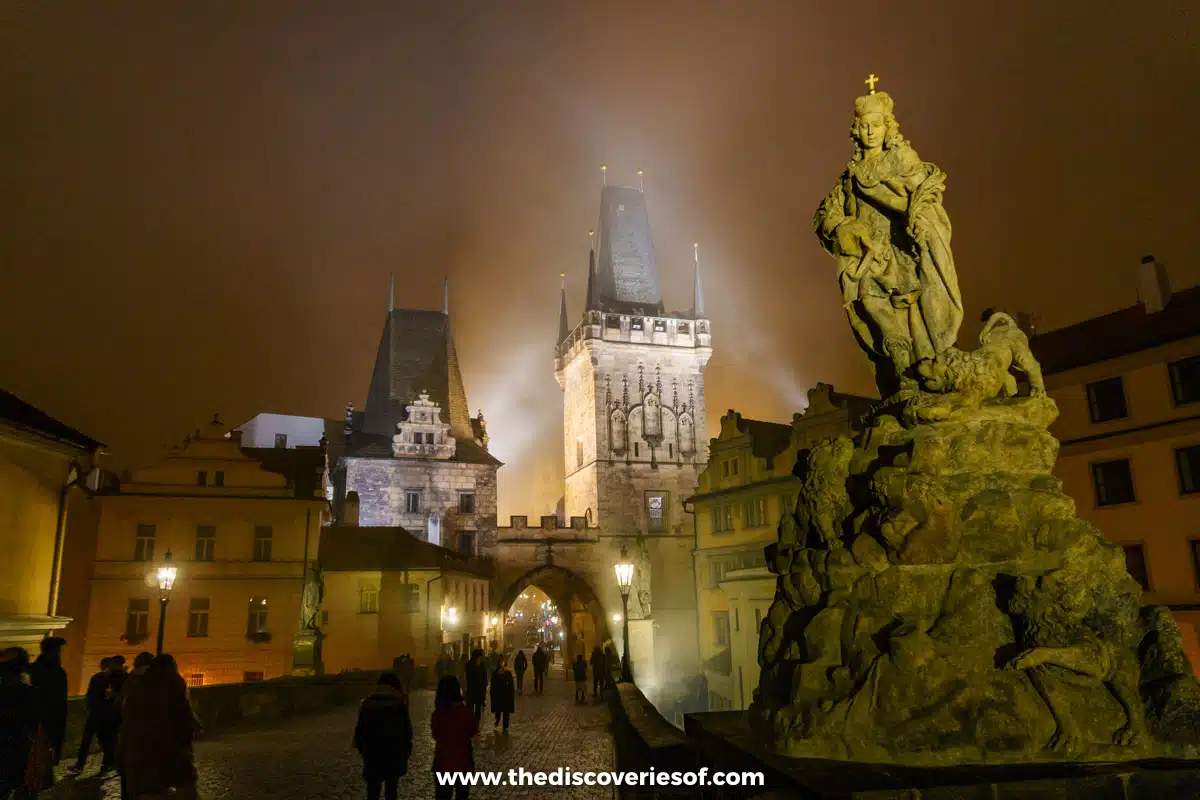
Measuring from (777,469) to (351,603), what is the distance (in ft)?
55.4

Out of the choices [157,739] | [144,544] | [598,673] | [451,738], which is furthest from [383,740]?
[144,544]

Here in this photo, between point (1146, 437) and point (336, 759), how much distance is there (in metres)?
21.0

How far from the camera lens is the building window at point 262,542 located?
32.0 metres

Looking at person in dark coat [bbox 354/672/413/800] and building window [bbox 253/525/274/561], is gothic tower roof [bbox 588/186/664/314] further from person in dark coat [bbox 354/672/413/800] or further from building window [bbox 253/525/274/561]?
person in dark coat [bbox 354/672/413/800]

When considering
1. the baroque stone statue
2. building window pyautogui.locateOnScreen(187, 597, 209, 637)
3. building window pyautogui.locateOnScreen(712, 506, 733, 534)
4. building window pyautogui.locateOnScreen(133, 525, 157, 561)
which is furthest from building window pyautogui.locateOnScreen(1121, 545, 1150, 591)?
building window pyautogui.locateOnScreen(133, 525, 157, 561)

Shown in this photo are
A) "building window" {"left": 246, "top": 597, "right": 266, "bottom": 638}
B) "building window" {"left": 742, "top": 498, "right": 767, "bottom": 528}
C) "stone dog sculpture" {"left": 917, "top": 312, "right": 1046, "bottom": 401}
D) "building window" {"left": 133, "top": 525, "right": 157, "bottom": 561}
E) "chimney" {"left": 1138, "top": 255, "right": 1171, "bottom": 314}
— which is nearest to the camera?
"stone dog sculpture" {"left": 917, "top": 312, "right": 1046, "bottom": 401}

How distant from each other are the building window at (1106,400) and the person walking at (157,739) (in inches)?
956

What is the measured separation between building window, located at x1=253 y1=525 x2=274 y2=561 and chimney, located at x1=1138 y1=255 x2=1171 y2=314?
2880 centimetres

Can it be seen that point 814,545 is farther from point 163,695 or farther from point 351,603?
point 351,603

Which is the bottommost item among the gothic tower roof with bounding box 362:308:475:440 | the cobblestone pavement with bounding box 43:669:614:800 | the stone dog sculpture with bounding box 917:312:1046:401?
the cobblestone pavement with bounding box 43:669:614:800

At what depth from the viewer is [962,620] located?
6.54 meters

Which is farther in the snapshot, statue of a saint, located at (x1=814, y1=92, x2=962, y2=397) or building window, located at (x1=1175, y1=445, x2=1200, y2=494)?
building window, located at (x1=1175, y1=445, x2=1200, y2=494)

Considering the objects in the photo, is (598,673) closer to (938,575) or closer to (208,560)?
(208,560)

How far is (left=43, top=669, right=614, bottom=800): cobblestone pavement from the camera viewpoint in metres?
9.52
